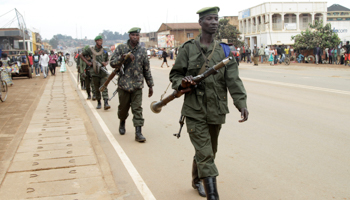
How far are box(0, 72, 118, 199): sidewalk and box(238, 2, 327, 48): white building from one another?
146ft

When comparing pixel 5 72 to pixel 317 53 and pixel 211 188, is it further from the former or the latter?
pixel 317 53

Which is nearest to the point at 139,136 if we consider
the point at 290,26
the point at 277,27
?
the point at 277,27

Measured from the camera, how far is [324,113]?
337 inches

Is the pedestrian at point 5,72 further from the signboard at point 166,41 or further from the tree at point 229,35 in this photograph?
the signboard at point 166,41

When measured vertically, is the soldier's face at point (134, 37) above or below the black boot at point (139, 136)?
above

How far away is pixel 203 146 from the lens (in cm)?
357

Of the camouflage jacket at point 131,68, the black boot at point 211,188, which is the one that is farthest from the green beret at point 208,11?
the camouflage jacket at point 131,68

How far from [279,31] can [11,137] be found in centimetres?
4749

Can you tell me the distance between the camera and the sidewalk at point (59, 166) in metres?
4.37

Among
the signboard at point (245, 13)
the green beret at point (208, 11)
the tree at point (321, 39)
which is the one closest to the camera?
the green beret at point (208, 11)

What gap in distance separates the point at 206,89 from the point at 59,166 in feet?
9.01

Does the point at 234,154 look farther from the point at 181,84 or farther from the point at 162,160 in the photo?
the point at 181,84

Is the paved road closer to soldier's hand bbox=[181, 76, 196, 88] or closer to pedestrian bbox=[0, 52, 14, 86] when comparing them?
soldier's hand bbox=[181, 76, 196, 88]

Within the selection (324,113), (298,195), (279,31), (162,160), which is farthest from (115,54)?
(279,31)
